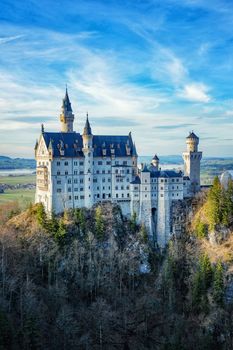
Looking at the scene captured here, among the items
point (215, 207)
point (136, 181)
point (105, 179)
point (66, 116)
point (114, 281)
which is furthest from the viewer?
point (66, 116)

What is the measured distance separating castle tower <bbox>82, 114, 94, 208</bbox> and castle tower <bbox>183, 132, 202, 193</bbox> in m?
25.4

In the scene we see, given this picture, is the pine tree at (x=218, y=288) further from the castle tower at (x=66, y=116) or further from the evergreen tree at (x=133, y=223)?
the castle tower at (x=66, y=116)

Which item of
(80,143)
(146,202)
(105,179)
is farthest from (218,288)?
(80,143)

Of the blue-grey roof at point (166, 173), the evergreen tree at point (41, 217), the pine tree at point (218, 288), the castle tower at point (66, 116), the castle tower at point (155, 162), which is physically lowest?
the pine tree at point (218, 288)

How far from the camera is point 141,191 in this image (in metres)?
99.1

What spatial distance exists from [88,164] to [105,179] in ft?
18.9

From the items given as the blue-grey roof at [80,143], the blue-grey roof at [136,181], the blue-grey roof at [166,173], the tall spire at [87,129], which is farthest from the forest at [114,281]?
the tall spire at [87,129]

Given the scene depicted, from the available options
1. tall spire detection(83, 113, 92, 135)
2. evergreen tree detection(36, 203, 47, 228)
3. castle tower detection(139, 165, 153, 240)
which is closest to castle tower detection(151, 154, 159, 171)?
castle tower detection(139, 165, 153, 240)

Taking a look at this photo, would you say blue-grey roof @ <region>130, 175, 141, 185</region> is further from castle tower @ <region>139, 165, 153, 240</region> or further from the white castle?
castle tower @ <region>139, 165, 153, 240</region>

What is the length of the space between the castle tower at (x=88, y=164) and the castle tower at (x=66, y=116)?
33.3ft

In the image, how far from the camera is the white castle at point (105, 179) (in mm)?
94812

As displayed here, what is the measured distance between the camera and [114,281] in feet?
284

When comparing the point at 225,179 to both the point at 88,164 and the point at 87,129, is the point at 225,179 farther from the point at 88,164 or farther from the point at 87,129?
the point at 87,129

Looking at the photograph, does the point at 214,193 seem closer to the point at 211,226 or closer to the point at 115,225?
the point at 211,226
